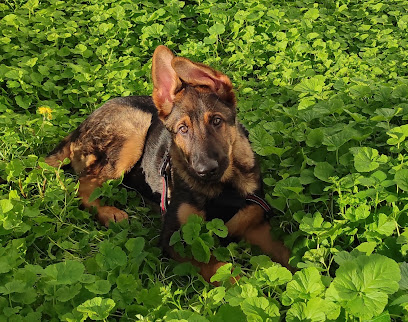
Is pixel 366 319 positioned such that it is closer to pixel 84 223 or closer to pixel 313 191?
pixel 313 191

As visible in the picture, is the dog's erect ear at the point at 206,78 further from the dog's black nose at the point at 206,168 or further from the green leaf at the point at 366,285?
the green leaf at the point at 366,285

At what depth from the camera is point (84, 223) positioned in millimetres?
4801

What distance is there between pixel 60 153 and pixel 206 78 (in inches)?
74.0

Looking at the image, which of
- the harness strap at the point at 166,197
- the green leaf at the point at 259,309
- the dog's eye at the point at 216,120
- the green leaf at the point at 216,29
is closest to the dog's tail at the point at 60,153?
the harness strap at the point at 166,197

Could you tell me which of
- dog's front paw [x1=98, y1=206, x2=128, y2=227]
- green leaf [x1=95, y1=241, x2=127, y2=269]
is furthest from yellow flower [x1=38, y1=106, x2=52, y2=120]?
green leaf [x1=95, y1=241, x2=127, y2=269]

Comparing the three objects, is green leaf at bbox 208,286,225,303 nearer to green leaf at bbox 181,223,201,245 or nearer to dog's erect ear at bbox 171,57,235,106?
green leaf at bbox 181,223,201,245

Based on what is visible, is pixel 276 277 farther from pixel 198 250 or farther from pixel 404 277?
pixel 198 250

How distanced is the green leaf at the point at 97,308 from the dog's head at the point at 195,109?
1.36 m

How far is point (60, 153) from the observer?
5.46m

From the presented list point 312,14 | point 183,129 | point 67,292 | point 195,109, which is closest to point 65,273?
point 67,292

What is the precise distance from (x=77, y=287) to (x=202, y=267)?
1029 mm

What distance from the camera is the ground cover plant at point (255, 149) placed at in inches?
122

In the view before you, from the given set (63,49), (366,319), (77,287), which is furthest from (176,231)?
(63,49)

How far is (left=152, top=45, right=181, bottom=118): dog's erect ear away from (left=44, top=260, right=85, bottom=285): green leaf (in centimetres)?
165
